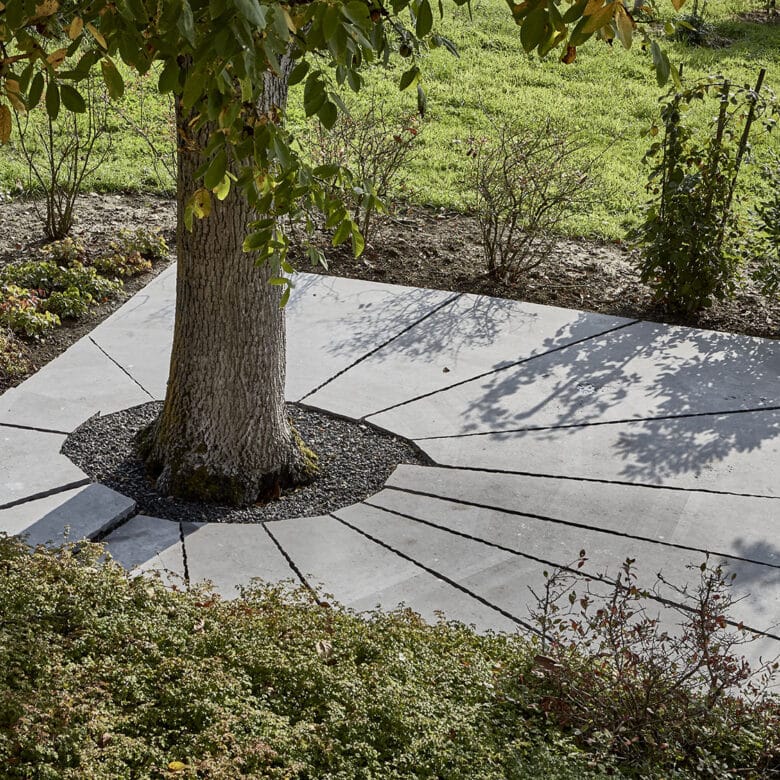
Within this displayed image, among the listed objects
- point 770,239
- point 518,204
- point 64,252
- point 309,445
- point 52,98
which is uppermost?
point 52,98

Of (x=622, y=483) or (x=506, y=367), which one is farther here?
(x=506, y=367)

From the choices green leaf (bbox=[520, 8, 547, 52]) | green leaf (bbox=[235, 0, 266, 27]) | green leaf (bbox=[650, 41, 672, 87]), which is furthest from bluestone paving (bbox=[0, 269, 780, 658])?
green leaf (bbox=[235, 0, 266, 27])

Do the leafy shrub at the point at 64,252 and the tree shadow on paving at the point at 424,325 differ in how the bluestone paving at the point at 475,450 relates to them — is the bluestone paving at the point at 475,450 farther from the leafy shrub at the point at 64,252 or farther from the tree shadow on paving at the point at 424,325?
the leafy shrub at the point at 64,252

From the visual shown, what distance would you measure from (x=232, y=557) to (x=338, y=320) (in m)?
2.79

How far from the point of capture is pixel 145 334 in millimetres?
7258

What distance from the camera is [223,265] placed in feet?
18.1

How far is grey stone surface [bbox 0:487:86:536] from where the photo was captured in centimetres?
525

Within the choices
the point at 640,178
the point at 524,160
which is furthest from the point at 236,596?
the point at 640,178

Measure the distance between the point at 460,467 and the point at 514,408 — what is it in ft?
2.47

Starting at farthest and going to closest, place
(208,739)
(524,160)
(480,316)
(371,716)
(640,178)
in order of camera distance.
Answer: (640,178) → (524,160) → (480,316) → (371,716) → (208,739)

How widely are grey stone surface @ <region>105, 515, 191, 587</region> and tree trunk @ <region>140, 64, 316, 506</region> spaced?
341 millimetres

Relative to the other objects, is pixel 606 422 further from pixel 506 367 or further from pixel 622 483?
pixel 506 367

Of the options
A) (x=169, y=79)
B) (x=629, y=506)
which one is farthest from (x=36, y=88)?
(x=629, y=506)

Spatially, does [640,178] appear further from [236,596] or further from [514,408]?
[236,596]
